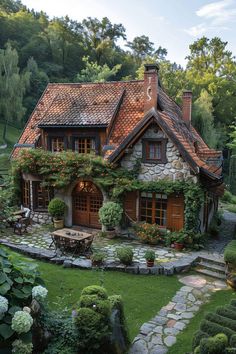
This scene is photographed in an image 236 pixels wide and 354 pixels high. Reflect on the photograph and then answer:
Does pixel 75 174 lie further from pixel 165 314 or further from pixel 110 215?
pixel 165 314

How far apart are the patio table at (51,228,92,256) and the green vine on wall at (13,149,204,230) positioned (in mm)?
3067

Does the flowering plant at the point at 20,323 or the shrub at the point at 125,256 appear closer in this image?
the flowering plant at the point at 20,323

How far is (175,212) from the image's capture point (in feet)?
46.5

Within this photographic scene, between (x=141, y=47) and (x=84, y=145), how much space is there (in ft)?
181

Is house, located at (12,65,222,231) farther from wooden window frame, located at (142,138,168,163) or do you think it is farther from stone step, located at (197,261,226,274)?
stone step, located at (197,261,226,274)

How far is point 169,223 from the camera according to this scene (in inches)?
564

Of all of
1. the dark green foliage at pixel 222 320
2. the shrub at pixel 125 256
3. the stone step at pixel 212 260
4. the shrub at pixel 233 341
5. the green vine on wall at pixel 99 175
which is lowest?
the stone step at pixel 212 260

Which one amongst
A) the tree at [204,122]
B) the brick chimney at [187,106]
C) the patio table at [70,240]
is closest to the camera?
the patio table at [70,240]

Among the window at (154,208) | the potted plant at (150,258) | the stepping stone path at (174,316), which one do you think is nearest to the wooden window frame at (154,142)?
the window at (154,208)

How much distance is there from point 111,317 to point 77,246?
611 centimetres

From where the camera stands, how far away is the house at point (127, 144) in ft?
46.0

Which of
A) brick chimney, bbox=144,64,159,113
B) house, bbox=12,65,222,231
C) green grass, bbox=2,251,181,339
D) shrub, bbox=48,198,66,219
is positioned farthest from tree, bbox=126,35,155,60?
green grass, bbox=2,251,181,339

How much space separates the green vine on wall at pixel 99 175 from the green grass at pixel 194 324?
4115 millimetres

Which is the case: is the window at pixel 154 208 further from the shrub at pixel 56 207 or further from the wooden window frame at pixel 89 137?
the shrub at pixel 56 207
